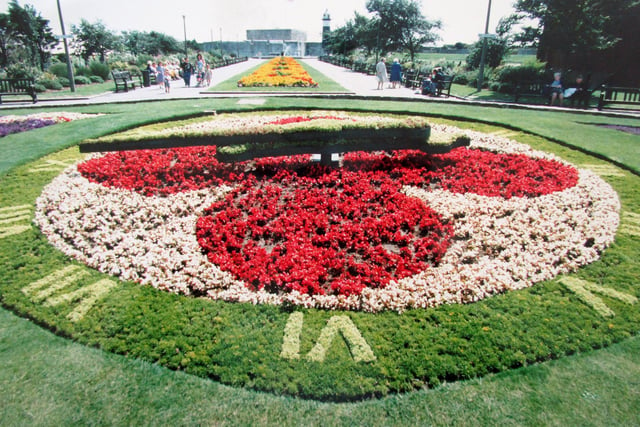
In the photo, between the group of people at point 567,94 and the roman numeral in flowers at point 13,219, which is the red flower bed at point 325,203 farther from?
the group of people at point 567,94

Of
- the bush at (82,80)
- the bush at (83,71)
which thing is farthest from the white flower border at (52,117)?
the bush at (83,71)

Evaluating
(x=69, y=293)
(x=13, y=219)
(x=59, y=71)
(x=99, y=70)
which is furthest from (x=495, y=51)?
(x=69, y=293)

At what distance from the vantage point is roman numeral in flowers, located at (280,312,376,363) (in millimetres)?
3354

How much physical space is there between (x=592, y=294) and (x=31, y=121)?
1559 centimetres

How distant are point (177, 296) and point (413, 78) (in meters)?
24.9

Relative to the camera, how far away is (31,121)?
12.7 meters

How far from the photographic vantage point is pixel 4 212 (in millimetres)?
6184

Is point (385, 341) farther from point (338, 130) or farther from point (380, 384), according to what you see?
point (338, 130)

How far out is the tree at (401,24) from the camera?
122 ft

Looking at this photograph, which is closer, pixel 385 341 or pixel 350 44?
pixel 385 341

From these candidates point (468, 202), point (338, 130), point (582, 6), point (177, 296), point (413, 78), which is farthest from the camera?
point (413, 78)

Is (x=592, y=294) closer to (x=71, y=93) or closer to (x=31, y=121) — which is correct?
(x=31, y=121)

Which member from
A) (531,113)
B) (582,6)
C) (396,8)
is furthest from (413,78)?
(396,8)

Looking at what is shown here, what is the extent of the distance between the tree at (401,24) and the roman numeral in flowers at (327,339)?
39.3 metres
